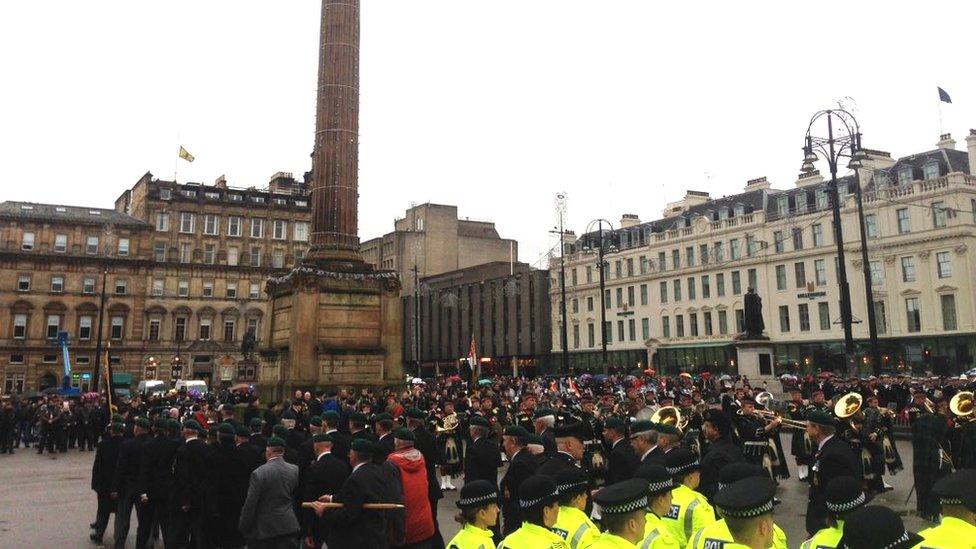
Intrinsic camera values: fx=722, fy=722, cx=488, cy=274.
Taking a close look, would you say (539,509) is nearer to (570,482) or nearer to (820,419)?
(570,482)

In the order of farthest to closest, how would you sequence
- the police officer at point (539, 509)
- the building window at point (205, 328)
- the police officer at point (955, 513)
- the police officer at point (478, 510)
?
the building window at point (205, 328), the police officer at point (478, 510), the police officer at point (539, 509), the police officer at point (955, 513)

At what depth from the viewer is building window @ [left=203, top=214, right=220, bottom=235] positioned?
77.9 meters

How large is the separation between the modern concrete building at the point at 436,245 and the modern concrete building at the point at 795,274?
22933 mm

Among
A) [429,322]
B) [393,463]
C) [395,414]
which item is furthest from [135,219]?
[393,463]

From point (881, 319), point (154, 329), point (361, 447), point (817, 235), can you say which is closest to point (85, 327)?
point (154, 329)

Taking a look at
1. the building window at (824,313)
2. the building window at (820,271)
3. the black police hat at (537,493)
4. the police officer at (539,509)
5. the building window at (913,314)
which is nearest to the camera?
the police officer at (539,509)

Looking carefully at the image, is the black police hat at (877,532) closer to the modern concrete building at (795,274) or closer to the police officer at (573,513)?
the police officer at (573,513)

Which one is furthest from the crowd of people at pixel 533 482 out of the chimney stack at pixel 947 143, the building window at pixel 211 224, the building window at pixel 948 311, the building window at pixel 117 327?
the building window at pixel 211 224

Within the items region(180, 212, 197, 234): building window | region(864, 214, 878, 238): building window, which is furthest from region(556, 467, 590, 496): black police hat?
region(180, 212, 197, 234): building window

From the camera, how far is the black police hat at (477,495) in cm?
470

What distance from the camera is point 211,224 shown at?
78.4m

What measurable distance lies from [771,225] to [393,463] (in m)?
56.5

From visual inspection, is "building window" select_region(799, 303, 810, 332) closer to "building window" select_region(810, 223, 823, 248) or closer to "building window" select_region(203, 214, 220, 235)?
"building window" select_region(810, 223, 823, 248)

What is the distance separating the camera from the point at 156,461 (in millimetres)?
9961
